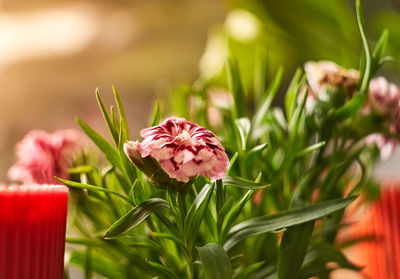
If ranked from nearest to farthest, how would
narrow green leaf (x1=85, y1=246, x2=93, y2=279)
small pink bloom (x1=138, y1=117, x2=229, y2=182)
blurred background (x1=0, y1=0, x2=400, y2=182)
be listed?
small pink bloom (x1=138, y1=117, x2=229, y2=182) < narrow green leaf (x1=85, y1=246, x2=93, y2=279) < blurred background (x1=0, y1=0, x2=400, y2=182)

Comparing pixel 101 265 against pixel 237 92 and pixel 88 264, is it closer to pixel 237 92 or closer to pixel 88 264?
pixel 88 264

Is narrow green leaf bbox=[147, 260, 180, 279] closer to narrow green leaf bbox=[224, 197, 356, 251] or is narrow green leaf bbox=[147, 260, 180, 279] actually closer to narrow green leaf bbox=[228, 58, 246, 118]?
narrow green leaf bbox=[224, 197, 356, 251]

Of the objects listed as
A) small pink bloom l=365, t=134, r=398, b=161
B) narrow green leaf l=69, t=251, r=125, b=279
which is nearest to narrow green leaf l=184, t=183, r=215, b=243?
narrow green leaf l=69, t=251, r=125, b=279

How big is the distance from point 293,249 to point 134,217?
0.12m

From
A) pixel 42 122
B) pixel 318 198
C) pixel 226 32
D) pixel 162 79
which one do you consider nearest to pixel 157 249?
pixel 318 198

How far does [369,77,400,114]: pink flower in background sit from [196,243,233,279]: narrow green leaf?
215 millimetres

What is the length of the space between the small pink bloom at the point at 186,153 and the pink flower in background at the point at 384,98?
8.2 inches

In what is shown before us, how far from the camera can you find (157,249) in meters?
0.35

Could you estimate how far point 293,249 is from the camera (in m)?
0.34

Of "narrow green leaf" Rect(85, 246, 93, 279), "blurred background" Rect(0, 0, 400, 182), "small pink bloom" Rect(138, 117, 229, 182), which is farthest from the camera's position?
"blurred background" Rect(0, 0, 400, 182)

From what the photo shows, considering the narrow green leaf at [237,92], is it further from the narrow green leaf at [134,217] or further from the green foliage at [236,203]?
the narrow green leaf at [134,217]

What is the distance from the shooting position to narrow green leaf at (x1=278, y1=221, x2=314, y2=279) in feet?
1.07

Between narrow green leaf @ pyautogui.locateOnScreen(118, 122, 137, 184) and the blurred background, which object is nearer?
narrow green leaf @ pyautogui.locateOnScreen(118, 122, 137, 184)

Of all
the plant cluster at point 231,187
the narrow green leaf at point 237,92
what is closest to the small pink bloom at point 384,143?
the plant cluster at point 231,187
